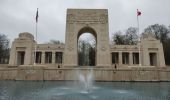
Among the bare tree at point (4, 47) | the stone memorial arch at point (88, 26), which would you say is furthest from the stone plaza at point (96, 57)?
the bare tree at point (4, 47)

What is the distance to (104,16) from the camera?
35.3 metres

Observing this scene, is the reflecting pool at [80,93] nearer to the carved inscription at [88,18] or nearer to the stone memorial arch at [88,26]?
the stone memorial arch at [88,26]

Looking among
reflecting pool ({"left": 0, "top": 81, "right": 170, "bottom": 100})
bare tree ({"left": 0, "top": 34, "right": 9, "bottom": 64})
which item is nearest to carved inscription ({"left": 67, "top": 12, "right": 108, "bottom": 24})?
reflecting pool ({"left": 0, "top": 81, "right": 170, "bottom": 100})

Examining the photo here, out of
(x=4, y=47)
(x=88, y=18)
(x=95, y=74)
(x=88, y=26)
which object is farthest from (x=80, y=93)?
(x=4, y=47)

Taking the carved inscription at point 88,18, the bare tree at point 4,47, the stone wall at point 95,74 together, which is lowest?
the stone wall at point 95,74

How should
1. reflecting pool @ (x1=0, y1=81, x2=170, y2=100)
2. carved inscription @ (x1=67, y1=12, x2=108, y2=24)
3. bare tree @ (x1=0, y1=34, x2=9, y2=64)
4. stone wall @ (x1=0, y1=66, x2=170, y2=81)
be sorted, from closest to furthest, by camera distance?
reflecting pool @ (x1=0, y1=81, x2=170, y2=100) → stone wall @ (x1=0, y1=66, x2=170, y2=81) → carved inscription @ (x1=67, y1=12, x2=108, y2=24) → bare tree @ (x1=0, y1=34, x2=9, y2=64)

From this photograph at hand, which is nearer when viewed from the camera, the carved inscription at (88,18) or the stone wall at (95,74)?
the stone wall at (95,74)

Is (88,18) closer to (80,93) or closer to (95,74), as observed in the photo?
(95,74)

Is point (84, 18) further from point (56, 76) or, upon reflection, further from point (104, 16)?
point (56, 76)

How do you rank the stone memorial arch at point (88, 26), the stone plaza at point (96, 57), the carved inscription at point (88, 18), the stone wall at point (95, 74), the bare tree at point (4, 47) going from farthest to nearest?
the bare tree at point (4, 47) → the carved inscription at point (88, 18) → the stone memorial arch at point (88, 26) → the stone plaza at point (96, 57) → the stone wall at point (95, 74)

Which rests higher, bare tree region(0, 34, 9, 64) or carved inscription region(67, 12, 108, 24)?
carved inscription region(67, 12, 108, 24)

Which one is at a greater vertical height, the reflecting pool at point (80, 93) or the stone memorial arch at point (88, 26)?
the stone memorial arch at point (88, 26)

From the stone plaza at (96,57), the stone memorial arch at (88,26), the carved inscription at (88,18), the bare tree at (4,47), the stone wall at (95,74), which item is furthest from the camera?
the bare tree at (4,47)

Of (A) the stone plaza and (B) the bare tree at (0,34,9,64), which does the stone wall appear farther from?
(B) the bare tree at (0,34,9,64)
